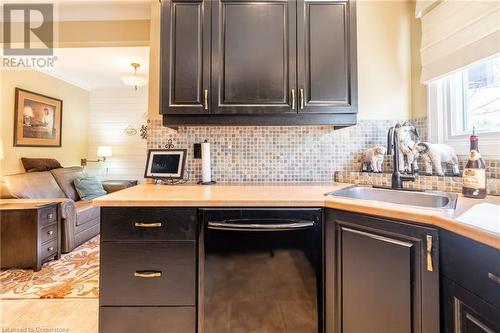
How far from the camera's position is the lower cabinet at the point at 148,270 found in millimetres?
1242

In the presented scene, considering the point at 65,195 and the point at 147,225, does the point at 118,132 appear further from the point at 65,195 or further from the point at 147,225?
the point at 147,225

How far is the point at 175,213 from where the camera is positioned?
49.8 inches

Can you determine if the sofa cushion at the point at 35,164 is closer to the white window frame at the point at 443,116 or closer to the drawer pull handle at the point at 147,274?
the drawer pull handle at the point at 147,274

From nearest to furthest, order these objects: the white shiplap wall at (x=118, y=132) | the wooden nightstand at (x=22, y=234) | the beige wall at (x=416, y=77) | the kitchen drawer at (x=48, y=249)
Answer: the beige wall at (x=416, y=77), the wooden nightstand at (x=22, y=234), the kitchen drawer at (x=48, y=249), the white shiplap wall at (x=118, y=132)

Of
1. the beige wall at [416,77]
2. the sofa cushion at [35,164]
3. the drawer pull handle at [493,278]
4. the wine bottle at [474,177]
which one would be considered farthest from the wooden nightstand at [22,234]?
the beige wall at [416,77]

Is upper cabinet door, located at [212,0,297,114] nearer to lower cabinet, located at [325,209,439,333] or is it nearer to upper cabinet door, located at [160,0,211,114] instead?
upper cabinet door, located at [160,0,211,114]

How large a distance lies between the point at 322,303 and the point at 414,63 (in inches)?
74.8

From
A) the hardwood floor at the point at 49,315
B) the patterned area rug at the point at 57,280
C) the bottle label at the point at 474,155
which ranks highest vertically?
the bottle label at the point at 474,155

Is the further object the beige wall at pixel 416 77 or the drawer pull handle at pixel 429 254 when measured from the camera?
the beige wall at pixel 416 77

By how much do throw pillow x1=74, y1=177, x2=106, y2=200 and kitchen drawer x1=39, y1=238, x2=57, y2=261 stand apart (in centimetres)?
120

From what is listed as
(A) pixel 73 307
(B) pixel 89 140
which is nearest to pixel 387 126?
(A) pixel 73 307

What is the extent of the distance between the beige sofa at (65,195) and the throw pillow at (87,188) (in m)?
0.08

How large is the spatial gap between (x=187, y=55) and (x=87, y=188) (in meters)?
3.21

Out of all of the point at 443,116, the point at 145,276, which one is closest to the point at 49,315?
the point at 145,276
